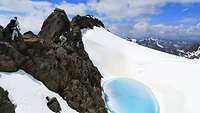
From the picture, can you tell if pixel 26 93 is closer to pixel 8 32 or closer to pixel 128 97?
pixel 8 32

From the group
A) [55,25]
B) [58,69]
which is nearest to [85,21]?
[55,25]

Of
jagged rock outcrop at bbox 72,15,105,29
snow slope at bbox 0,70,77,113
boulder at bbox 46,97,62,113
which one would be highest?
jagged rock outcrop at bbox 72,15,105,29

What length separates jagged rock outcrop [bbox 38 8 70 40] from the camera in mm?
63500

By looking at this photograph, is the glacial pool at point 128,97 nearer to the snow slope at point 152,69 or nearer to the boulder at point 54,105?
the snow slope at point 152,69

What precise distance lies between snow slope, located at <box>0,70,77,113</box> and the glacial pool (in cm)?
1259

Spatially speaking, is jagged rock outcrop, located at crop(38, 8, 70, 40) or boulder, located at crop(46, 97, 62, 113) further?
jagged rock outcrop, located at crop(38, 8, 70, 40)

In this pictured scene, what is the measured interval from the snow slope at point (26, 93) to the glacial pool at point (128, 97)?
41.3 feet

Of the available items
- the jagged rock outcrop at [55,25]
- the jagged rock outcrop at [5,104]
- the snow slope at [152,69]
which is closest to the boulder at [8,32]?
the jagged rock outcrop at [5,104]

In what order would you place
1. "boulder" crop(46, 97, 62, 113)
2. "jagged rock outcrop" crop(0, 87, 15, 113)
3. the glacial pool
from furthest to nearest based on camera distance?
the glacial pool → "boulder" crop(46, 97, 62, 113) → "jagged rock outcrop" crop(0, 87, 15, 113)

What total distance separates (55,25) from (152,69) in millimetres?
21073

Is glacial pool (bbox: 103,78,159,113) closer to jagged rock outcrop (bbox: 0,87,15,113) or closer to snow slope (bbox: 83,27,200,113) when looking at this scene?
snow slope (bbox: 83,27,200,113)

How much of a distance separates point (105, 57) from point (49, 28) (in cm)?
1404

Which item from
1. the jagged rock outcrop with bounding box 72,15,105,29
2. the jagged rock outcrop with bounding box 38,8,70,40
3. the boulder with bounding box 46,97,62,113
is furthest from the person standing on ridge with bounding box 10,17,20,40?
the jagged rock outcrop with bounding box 72,15,105,29

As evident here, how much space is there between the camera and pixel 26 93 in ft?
113
